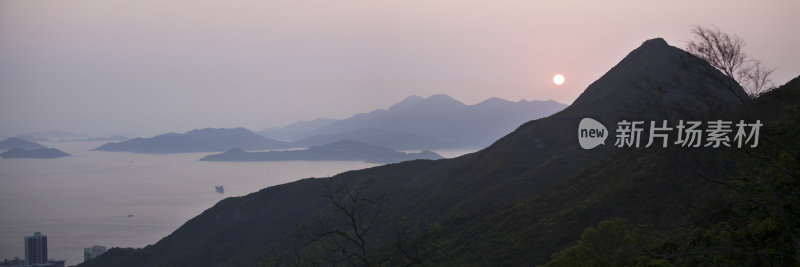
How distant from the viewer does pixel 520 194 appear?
173 feet

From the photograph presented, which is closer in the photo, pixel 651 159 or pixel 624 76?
pixel 651 159

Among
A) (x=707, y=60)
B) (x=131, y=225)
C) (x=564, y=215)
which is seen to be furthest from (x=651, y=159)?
(x=131, y=225)

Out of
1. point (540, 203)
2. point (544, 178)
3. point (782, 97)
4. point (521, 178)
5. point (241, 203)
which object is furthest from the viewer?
point (241, 203)

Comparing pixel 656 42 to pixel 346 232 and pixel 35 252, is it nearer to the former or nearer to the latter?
pixel 346 232

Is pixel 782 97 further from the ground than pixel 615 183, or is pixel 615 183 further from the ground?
pixel 782 97

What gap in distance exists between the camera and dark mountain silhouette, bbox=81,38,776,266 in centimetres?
3086

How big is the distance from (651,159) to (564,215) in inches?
294

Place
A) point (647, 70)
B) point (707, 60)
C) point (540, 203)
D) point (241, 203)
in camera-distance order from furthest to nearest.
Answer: point (241, 203) < point (647, 70) < point (540, 203) < point (707, 60)

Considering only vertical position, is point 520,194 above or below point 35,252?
above

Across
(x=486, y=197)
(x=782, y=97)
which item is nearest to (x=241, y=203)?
(x=486, y=197)

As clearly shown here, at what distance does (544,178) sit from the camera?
175 ft

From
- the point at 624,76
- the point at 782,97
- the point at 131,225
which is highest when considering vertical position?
the point at 624,76

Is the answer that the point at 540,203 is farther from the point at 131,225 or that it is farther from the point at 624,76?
the point at 131,225

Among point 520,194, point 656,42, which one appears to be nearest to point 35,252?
point 520,194
